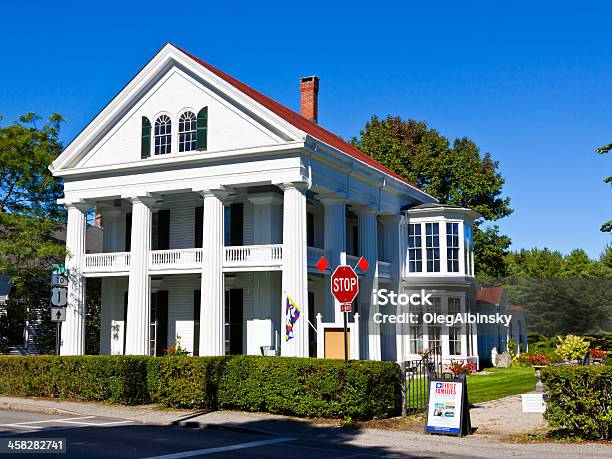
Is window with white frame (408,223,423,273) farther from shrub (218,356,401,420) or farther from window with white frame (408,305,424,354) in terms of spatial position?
shrub (218,356,401,420)

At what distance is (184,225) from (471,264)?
44.1 ft

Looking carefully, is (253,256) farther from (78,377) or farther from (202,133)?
(78,377)

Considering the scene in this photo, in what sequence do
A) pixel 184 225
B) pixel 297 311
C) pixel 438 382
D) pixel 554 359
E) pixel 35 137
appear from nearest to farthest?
pixel 438 382, pixel 297 311, pixel 554 359, pixel 184 225, pixel 35 137

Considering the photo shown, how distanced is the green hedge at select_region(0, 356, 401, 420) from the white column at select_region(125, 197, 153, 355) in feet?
15.4

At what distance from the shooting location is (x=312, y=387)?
633 inches

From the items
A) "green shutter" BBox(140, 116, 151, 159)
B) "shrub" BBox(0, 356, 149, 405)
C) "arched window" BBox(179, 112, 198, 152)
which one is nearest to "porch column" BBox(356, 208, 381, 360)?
"arched window" BBox(179, 112, 198, 152)

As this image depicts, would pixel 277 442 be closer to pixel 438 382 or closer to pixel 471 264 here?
pixel 438 382

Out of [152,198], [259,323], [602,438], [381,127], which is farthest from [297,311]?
[381,127]

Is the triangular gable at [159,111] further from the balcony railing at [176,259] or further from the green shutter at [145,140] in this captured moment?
the balcony railing at [176,259]

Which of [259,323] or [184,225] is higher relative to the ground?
[184,225]

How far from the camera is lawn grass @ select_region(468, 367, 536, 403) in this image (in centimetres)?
2131

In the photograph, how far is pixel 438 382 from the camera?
47.0ft

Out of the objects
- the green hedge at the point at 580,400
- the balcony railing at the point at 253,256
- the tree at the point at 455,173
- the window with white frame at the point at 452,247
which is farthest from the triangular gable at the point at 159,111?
the tree at the point at 455,173

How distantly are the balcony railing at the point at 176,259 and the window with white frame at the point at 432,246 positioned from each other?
35.8ft
